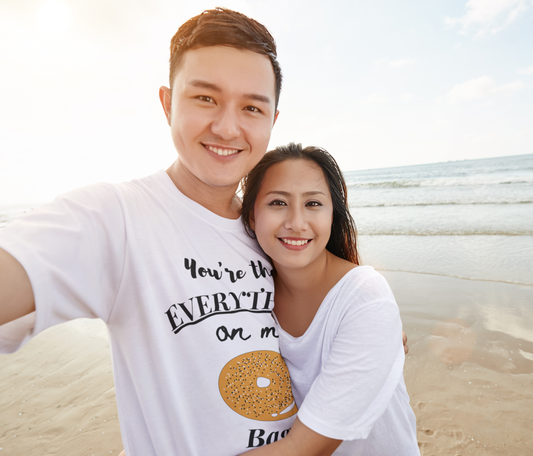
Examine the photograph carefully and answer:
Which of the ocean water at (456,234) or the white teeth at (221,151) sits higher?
the white teeth at (221,151)

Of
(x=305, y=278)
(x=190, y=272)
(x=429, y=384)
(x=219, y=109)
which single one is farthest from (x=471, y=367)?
(x=219, y=109)

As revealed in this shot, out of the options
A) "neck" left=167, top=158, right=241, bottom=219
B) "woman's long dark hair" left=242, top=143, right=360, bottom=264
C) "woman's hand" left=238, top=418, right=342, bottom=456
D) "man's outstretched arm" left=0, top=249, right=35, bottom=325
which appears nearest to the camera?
"man's outstretched arm" left=0, top=249, right=35, bottom=325

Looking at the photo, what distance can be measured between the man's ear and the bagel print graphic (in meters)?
1.41

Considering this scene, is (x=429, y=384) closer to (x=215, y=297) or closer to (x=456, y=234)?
(x=215, y=297)

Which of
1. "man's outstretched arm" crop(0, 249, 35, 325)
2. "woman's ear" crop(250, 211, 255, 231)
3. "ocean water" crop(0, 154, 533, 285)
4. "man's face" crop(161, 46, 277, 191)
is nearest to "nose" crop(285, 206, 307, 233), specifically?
"woman's ear" crop(250, 211, 255, 231)

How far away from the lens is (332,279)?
1866 mm

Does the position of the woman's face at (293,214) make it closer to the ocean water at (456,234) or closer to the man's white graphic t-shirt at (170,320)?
the man's white graphic t-shirt at (170,320)

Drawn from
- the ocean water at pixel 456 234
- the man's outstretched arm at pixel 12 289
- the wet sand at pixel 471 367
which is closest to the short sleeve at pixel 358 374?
the man's outstretched arm at pixel 12 289

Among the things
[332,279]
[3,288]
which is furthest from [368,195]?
[3,288]

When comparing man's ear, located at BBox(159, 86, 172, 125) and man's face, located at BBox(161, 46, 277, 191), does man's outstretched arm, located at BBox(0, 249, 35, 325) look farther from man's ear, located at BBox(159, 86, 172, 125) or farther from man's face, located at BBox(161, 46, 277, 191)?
man's ear, located at BBox(159, 86, 172, 125)

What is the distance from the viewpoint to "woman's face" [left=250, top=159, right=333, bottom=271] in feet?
6.03

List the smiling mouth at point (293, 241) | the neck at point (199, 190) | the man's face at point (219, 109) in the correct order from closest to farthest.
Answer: the man's face at point (219, 109), the neck at point (199, 190), the smiling mouth at point (293, 241)

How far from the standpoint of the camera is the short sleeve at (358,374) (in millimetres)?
1367

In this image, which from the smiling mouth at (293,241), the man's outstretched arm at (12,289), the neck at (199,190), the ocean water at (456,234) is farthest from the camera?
the ocean water at (456,234)
